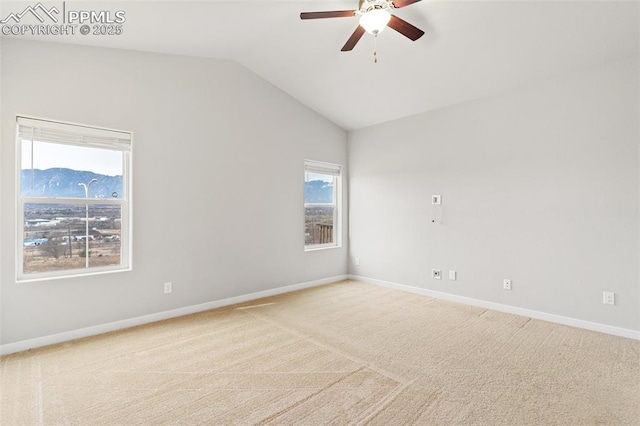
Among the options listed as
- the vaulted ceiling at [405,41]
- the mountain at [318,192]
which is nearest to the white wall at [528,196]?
the vaulted ceiling at [405,41]

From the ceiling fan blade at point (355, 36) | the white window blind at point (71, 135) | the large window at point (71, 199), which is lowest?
the large window at point (71, 199)

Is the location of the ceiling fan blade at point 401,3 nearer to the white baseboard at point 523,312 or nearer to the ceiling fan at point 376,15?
the ceiling fan at point 376,15

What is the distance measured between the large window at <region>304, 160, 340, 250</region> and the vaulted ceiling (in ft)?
4.53

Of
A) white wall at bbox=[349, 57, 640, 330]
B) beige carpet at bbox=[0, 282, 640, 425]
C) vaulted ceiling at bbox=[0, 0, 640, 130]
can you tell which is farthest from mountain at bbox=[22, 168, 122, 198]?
white wall at bbox=[349, 57, 640, 330]

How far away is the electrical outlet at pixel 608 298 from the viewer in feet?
10.0

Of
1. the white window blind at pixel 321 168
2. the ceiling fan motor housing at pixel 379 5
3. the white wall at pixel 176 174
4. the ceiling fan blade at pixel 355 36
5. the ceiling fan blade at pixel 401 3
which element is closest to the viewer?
the ceiling fan blade at pixel 401 3

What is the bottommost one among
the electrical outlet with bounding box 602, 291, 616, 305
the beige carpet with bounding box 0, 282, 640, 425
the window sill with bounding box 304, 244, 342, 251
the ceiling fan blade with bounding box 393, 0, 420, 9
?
the beige carpet with bounding box 0, 282, 640, 425

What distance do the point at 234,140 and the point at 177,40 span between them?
1.22 meters

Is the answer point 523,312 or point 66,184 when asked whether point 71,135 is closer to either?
point 66,184

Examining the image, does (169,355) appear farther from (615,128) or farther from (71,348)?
(615,128)

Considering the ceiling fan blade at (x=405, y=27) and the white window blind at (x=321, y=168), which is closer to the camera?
the ceiling fan blade at (x=405, y=27)

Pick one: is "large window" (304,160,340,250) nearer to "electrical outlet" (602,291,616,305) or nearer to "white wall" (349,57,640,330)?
"white wall" (349,57,640,330)

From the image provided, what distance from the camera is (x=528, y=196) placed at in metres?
3.56

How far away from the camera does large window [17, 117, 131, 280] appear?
2756mm
